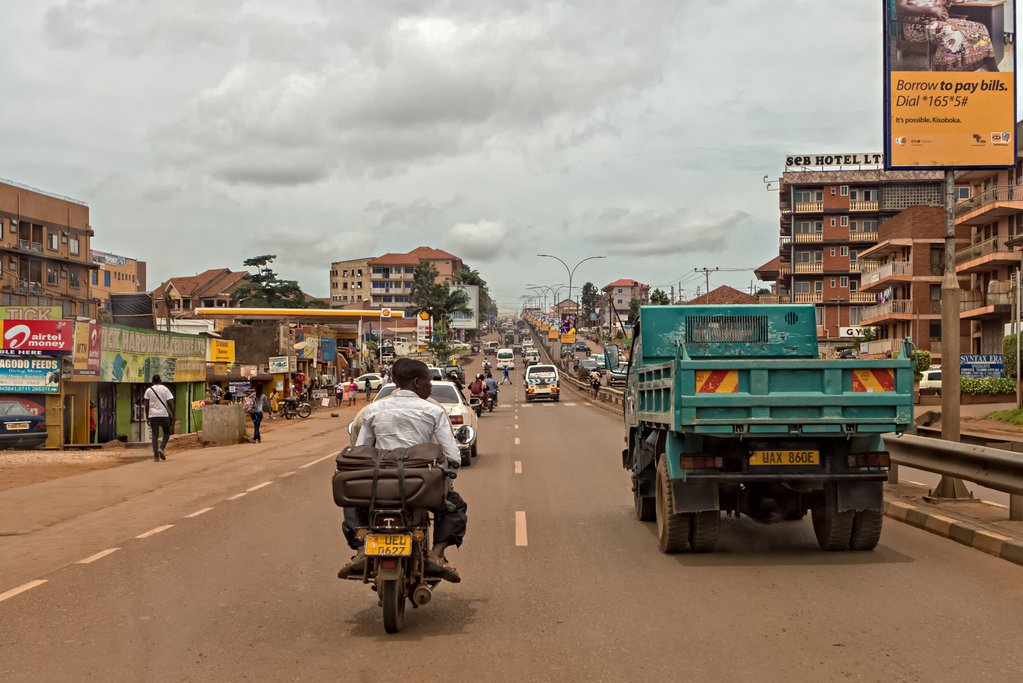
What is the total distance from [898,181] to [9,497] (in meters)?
86.2

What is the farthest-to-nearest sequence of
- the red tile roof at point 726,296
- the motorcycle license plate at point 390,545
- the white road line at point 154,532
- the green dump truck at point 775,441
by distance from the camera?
the red tile roof at point 726,296 → the white road line at point 154,532 → the green dump truck at point 775,441 → the motorcycle license plate at point 390,545

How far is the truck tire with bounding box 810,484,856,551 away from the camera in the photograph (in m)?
9.54

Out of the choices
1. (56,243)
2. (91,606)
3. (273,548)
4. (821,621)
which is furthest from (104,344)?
(56,243)

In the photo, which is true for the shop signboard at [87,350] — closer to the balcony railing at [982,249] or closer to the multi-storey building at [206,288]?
the balcony railing at [982,249]

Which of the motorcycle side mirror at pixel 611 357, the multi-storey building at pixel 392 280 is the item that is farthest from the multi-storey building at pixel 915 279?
the multi-storey building at pixel 392 280

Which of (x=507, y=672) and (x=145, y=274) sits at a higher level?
(x=145, y=274)

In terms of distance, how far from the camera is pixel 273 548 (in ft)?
34.4

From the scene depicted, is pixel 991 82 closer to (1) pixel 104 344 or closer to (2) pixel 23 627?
(2) pixel 23 627

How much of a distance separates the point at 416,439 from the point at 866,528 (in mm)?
4907

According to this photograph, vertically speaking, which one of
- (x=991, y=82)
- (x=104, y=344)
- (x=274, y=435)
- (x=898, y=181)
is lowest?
(x=274, y=435)

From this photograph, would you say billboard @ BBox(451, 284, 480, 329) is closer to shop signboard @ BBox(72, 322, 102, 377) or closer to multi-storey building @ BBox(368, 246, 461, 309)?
multi-storey building @ BBox(368, 246, 461, 309)

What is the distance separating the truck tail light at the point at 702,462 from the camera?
9281 millimetres

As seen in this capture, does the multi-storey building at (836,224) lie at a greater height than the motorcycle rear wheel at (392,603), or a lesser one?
greater

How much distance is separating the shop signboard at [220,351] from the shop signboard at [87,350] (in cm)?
1389
